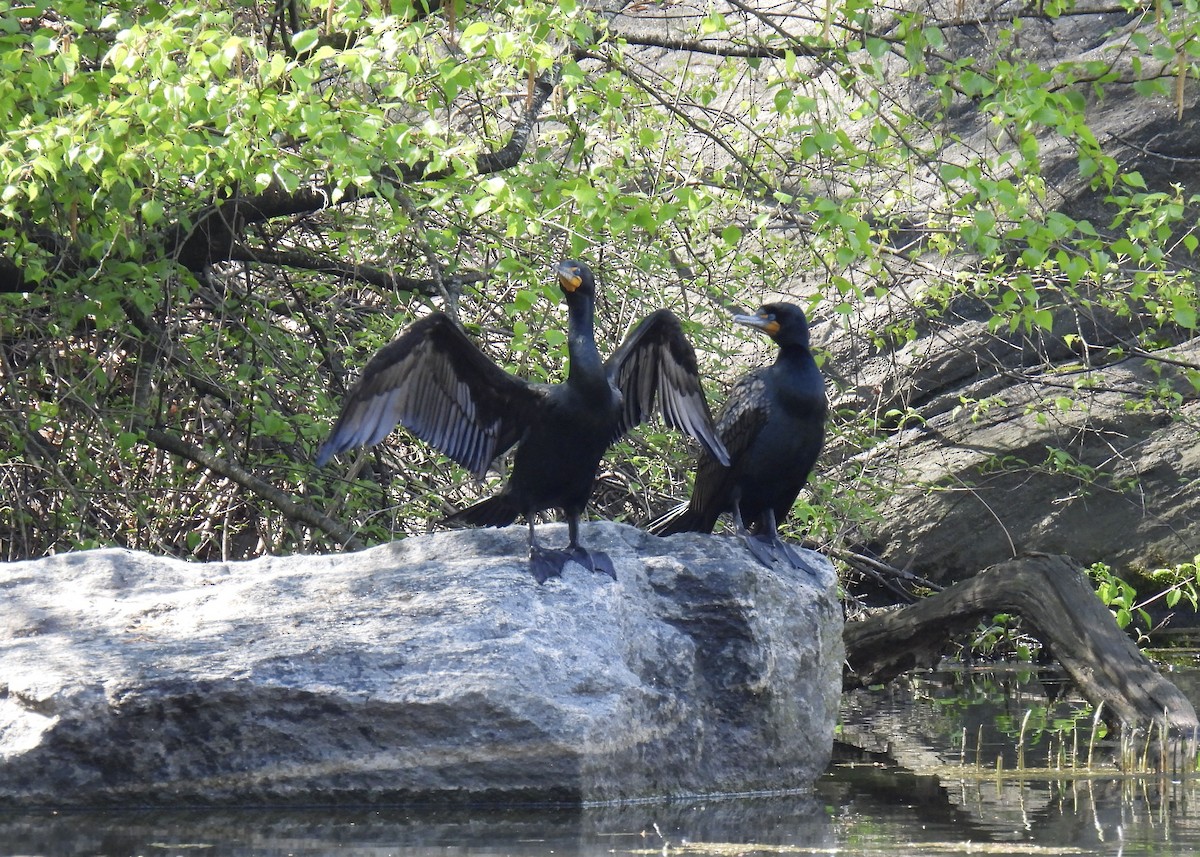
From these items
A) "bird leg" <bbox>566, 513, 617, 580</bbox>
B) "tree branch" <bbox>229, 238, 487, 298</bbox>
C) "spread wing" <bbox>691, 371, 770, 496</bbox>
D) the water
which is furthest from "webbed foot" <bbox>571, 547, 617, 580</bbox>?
"tree branch" <bbox>229, 238, 487, 298</bbox>

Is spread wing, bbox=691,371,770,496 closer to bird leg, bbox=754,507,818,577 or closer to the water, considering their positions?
bird leg, bbox=754,507,818,577

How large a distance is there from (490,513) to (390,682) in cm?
116

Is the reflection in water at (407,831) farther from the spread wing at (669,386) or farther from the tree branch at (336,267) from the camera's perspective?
the tree branch at (336,267)

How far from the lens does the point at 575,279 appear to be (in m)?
5.21

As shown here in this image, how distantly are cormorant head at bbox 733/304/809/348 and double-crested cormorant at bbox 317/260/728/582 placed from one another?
432 mm

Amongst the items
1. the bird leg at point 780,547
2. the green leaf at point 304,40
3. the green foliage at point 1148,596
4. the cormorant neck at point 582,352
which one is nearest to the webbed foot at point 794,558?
the bird leg at point 780,547

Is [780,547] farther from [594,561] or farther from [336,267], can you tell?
[336,267]

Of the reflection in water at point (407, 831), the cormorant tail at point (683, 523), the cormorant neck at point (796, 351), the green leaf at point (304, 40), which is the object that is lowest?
the reflection in water at point (407, 831)

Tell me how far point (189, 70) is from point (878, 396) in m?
4.42

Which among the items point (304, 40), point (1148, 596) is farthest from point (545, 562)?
point (1148, 596)

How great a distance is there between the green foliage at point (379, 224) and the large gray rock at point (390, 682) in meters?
1.25

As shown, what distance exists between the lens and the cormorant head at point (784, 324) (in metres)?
5.87

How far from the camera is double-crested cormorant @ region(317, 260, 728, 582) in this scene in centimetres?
509

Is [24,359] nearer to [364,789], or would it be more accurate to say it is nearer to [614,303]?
[614,303]
